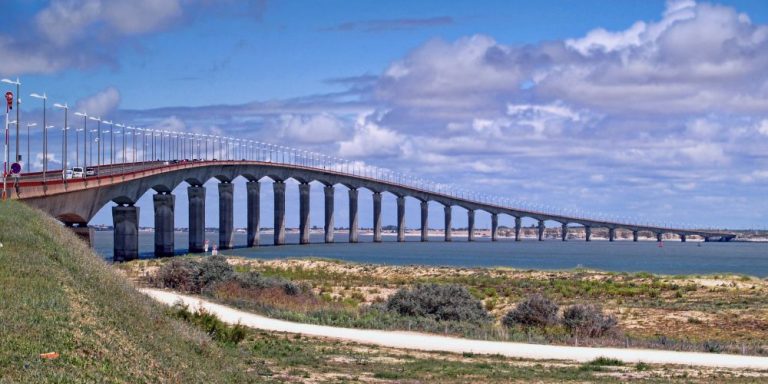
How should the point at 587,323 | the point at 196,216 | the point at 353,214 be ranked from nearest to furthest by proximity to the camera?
the point at 587,323 → the point at 196,216 → the point at 353,214

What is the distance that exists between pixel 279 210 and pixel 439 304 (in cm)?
12308

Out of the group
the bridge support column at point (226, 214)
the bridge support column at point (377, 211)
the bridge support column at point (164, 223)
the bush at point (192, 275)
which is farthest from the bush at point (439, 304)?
the bridge support column at point (377, 211)

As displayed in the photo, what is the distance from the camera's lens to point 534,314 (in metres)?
37.8

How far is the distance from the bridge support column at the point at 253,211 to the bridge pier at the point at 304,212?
1399cm

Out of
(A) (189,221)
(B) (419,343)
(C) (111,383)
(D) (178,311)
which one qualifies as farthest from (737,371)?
(A) (189,221)

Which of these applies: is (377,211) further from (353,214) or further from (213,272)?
(213,272)

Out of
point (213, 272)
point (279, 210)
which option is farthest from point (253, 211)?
point (213, 272)

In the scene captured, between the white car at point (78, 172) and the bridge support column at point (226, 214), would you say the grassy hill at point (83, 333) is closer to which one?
the white car at point (78, 172)

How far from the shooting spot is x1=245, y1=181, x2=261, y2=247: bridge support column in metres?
150

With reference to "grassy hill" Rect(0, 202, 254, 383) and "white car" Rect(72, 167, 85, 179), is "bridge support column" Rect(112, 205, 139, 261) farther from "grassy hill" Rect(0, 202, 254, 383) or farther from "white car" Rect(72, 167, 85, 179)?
"grassy hill" Rect(0, 202, 254, 383)

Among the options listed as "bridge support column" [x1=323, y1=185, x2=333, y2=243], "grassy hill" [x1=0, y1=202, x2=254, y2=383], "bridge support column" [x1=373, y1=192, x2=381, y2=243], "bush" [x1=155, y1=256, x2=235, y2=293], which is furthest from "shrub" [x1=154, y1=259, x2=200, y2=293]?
"bridge support column" [x1=373, y1=192, x2=381, y2=243]

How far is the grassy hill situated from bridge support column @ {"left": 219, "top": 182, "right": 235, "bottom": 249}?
11510cm

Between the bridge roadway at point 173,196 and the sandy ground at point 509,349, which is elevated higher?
the bridge roadway at point 173,196

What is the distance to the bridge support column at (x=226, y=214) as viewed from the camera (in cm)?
13900
